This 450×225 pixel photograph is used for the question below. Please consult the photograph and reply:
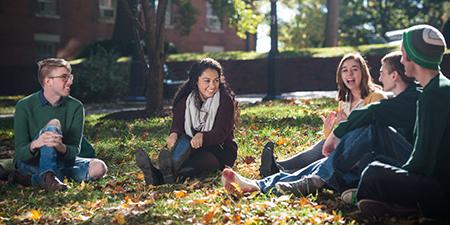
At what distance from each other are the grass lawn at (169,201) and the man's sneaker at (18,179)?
0.26 ft

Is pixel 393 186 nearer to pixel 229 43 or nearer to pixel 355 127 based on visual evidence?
pixel 355 127

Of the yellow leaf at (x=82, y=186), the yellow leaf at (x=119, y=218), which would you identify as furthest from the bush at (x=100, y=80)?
the yellow leaf at (x=119, y=218)

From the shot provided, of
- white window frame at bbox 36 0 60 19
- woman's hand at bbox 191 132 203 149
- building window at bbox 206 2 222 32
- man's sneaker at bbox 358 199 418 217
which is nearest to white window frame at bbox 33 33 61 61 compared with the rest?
white window frame at bbox 36 0 60 19

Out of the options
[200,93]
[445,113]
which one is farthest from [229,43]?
[445,113]

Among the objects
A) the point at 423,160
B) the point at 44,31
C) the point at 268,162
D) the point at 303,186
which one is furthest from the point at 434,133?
the point at 44,31

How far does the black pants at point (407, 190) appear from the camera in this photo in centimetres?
455

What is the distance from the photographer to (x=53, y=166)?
6.89 m

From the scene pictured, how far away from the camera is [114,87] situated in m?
21.9

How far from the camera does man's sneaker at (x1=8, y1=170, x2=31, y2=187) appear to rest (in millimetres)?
7109

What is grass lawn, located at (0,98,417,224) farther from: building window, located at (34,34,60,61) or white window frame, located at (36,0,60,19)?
white window frame, located at (36,0,60,19)

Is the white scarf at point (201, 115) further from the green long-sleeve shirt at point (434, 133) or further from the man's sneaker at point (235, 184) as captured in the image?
the green long-sleeve shirt at point (434, 133)

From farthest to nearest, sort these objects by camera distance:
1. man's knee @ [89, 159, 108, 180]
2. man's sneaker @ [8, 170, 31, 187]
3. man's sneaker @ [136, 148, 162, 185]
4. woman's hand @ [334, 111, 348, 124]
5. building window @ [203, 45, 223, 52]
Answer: building window @ [203, 45, 223, 52], man's knee @ [89, 159, 108, 180], man's sneaker @ [8, 170, 31, 187], man's sneaker @ [136, 148, 162, 185], woman's hand @ [334, 111, 348, 124]

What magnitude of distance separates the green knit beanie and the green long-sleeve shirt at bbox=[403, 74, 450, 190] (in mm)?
118

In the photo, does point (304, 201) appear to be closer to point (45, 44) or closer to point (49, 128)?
point (49, 128)
